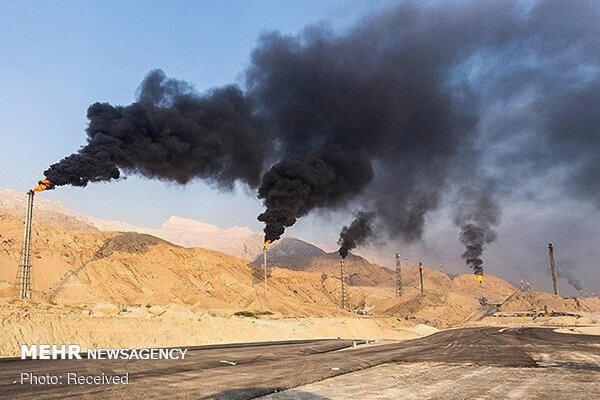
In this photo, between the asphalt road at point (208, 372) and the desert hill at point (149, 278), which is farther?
the desert hill at point (149, 278)

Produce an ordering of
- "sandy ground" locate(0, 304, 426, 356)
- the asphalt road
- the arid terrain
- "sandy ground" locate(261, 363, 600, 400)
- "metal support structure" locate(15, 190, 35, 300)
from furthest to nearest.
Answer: "metal support structure" locate(15, 190, 35, 300) < the arid terrain < "sandy ground" locate(0, 304, 426, 356) < the asphalt road < "sandy ground" locate(261, 363, 600, 400)

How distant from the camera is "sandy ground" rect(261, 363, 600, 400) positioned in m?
11.1

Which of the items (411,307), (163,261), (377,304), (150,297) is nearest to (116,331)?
(150,297)

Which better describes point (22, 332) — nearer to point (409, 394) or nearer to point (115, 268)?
point (409, 394)

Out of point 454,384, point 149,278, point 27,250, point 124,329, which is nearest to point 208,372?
point 454,384

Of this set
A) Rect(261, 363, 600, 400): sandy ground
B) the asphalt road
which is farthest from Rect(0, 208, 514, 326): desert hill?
Rect(261, 363, 600, 400): sandy ground

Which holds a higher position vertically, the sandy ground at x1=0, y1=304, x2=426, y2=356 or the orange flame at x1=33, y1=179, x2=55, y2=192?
the orange flame at x1=33, y1=179, x2=55, y2=192

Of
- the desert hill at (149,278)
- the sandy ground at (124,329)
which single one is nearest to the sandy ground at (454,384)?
the sandy ground at (124,329)

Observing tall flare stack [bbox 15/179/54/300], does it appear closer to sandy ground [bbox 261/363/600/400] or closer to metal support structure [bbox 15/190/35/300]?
metal support structure [bbox 15/190/35/300]

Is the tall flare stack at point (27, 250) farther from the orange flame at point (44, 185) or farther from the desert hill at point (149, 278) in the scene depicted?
the desert hill at point (149, 278)

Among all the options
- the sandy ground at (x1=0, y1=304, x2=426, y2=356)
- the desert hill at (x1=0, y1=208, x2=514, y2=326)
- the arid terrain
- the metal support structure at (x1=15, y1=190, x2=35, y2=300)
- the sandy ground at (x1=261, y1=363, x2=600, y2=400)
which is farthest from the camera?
the desert hill at (x1=0, y1=208, x2=514, y2=326)

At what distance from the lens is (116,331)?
28.9 metres

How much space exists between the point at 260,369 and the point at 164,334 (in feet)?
51.8

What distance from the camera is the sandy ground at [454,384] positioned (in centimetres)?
1112
